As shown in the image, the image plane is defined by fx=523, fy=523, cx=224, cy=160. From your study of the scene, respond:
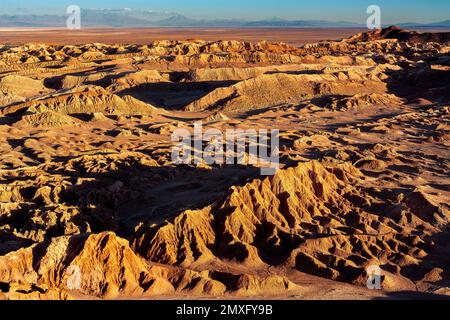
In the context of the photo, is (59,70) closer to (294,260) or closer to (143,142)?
(143,142)

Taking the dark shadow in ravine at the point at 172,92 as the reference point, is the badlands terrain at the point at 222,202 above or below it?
below

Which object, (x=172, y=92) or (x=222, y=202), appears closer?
(x=222, y=202)

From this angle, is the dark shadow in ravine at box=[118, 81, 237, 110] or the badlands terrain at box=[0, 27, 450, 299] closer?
the badlands terrain at box=[0, 27, 450, 299]

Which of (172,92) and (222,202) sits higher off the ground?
(172,92)

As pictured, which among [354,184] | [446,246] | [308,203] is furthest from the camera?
[354,184]

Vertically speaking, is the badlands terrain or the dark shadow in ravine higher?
the dark shadow in ravine

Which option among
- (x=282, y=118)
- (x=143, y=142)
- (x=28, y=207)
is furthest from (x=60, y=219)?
(x=282, y=118)

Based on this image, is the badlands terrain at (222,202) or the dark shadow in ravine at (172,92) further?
the dark shadow in ravine at (172,92)

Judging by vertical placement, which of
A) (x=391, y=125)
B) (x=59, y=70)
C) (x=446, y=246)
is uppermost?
(x=59, y=70)
